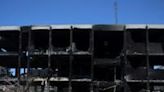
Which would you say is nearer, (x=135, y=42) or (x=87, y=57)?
(x=87, y=57)

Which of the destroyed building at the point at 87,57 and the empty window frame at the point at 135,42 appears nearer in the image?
the destroyed building at the point at 87,57

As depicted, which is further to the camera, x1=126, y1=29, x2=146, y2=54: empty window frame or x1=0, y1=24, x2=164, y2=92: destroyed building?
x1=126, y1=29, x2=146, y2=54: empty window frame

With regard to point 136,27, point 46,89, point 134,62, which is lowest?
point 46,89

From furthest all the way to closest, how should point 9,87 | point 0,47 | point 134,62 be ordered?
point 0,47 < point 134,62 < point 9,87

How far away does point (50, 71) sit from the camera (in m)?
46.6

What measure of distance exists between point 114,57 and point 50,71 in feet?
29.5

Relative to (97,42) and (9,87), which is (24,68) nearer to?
(9,87)

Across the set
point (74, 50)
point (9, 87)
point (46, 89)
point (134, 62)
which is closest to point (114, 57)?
point (134, 62)

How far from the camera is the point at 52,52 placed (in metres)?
46.8

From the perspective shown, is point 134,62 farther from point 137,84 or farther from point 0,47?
point 0,47

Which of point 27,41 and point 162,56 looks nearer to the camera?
point 162,56

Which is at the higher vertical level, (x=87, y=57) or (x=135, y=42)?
(x=135, y=42)

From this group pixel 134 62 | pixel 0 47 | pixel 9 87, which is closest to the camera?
pixel 9 87

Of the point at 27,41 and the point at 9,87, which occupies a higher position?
the point at 27,41
